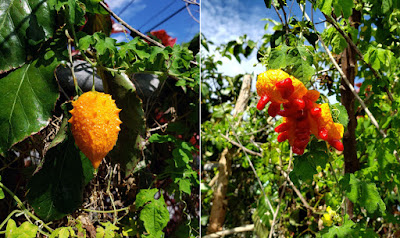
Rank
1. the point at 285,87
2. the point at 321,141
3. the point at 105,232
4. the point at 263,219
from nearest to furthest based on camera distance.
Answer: the point at 285,87, the point at 321,141, the point at 105,232, the point at 263,219

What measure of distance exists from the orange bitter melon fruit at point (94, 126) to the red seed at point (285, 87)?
0.34 m

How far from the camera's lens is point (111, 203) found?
3.47 ft

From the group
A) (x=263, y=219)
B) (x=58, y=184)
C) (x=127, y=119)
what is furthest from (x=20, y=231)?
(x=263, y=219)

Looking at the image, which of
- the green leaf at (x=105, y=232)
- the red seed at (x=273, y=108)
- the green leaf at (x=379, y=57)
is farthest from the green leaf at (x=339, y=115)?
the green leaf at (x=105, y=232)

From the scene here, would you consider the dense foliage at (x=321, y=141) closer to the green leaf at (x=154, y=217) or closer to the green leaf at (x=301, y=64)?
the green leaf at (x=301, y=64)

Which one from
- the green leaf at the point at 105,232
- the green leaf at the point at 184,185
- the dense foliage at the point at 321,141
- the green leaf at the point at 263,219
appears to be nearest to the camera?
the dense foliage at the point at 321,141

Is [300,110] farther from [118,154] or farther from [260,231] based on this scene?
[260,231]

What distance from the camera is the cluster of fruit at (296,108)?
54 cm

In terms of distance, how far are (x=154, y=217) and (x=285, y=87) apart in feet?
1.84

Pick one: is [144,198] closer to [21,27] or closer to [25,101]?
[25,101]

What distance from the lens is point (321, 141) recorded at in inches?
24.8

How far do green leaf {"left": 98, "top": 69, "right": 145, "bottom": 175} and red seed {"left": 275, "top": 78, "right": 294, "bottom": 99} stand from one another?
481 mm

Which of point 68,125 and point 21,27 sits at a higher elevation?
point 21,27

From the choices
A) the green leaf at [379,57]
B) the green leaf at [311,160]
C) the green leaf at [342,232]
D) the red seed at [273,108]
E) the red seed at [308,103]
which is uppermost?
the green leaf at [379,57]
